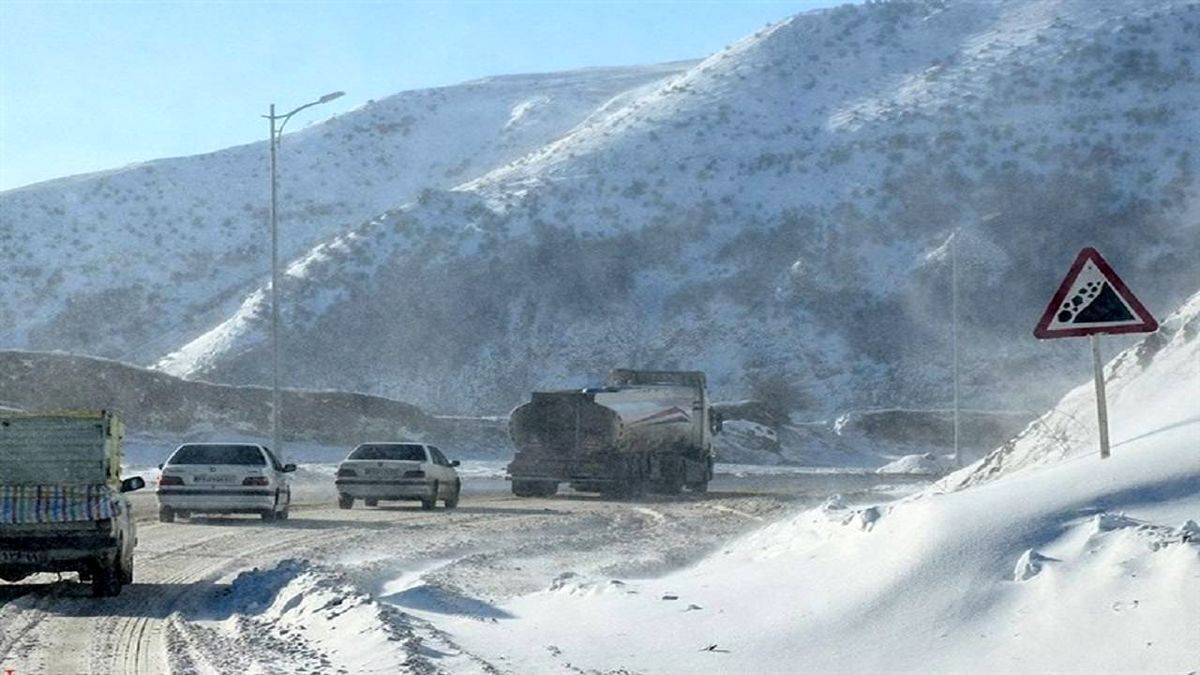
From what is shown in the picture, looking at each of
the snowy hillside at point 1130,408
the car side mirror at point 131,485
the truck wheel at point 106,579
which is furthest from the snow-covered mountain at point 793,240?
the truck wheel at point 106,579

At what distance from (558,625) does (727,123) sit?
10841 centimetres

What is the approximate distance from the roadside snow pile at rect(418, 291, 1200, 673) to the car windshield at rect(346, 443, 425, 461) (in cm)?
2114

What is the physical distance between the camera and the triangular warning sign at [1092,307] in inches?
520

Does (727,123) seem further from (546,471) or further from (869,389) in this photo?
(546,471)

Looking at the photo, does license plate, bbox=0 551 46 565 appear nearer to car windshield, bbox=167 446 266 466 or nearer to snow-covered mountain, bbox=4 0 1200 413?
car windshield, bbox=167 446 266 466

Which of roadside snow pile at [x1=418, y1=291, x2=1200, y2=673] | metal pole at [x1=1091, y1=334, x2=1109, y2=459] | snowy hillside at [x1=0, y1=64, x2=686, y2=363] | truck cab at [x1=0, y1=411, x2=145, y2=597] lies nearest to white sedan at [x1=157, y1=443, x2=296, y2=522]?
truck cab at [x1=0, y1=411, x2=145, y2=597]

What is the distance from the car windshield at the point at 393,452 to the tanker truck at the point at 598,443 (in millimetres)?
7101

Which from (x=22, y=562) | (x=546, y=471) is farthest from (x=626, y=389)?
(x=22, y=562)

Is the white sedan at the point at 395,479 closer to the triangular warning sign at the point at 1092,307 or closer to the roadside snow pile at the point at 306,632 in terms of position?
the roadside snow pile at the point at 306,632

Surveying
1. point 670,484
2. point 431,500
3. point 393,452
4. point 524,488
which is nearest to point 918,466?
point 670,484

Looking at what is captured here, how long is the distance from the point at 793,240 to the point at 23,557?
89.7 meters

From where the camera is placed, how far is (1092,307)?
1336 centimetres

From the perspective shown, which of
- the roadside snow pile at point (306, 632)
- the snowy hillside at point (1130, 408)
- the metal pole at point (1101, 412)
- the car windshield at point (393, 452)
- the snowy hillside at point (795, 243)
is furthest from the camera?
the snowy hillside at point (795, 243)

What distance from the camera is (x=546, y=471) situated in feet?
140
